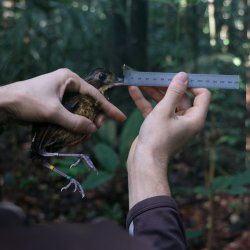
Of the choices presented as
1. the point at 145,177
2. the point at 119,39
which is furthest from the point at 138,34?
the point at 145,177

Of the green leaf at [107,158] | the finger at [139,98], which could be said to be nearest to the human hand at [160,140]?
the finger at [139,98]

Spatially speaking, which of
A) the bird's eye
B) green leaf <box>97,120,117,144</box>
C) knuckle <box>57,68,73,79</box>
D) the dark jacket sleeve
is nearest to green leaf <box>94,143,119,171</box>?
the bird's eye

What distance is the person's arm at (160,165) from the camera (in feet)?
3.69

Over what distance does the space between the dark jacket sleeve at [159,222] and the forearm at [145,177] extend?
0.05 m

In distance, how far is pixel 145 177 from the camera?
50.3 inches

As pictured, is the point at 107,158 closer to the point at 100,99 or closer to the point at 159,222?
the point at 100,99

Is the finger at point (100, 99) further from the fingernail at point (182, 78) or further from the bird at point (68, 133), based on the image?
the fingernail at point (182, 78)

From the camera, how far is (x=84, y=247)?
43cm

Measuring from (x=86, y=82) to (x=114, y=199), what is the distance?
2.47 meters

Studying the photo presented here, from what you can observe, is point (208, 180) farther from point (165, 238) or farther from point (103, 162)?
point (165, 238)

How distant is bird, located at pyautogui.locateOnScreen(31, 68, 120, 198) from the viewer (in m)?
1.39

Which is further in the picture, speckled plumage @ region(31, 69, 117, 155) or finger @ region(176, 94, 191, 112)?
finger @ region(176, 94, 191, 112)

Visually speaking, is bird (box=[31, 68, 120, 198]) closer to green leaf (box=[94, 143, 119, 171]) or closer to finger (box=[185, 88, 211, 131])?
finger (box=[185, 88, 211, 131])

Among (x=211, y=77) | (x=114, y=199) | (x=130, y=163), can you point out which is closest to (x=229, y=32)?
(x=114, y=199)
